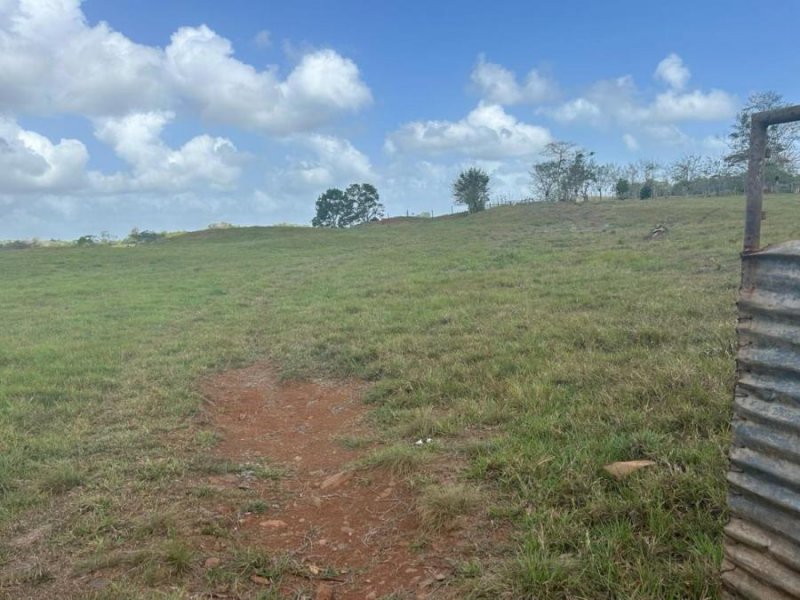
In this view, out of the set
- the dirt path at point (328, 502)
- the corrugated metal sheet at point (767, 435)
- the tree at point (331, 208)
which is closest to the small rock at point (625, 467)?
the dirt path at point (328, 502)

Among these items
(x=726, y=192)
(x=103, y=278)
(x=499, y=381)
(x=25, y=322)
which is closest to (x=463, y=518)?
(x=499, y=381)

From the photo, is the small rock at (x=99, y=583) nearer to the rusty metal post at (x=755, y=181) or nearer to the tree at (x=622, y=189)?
the rusty metal post at (x=755, y=181)

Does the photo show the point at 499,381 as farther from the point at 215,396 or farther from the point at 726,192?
the point at 726,192

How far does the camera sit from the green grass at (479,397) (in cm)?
316

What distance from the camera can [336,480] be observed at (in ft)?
14.5

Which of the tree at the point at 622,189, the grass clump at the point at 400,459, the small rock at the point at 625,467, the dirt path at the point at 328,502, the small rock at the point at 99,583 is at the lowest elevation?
the dirt path at the point at 328,502

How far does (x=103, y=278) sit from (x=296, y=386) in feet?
57.5

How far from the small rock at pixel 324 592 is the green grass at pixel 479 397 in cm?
70

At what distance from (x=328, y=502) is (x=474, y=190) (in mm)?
55120

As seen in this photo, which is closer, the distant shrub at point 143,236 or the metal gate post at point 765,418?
the metal gate post at point 765,418

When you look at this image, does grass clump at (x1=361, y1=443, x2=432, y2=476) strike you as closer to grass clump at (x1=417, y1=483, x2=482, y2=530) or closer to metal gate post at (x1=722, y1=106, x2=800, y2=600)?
grass clump at (x1=417, y1=483, x2=482, y2=530)

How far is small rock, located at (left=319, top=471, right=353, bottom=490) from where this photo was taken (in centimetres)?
436

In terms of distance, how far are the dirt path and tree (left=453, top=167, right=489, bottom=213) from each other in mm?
52313

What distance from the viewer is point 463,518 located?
3.51 metres
